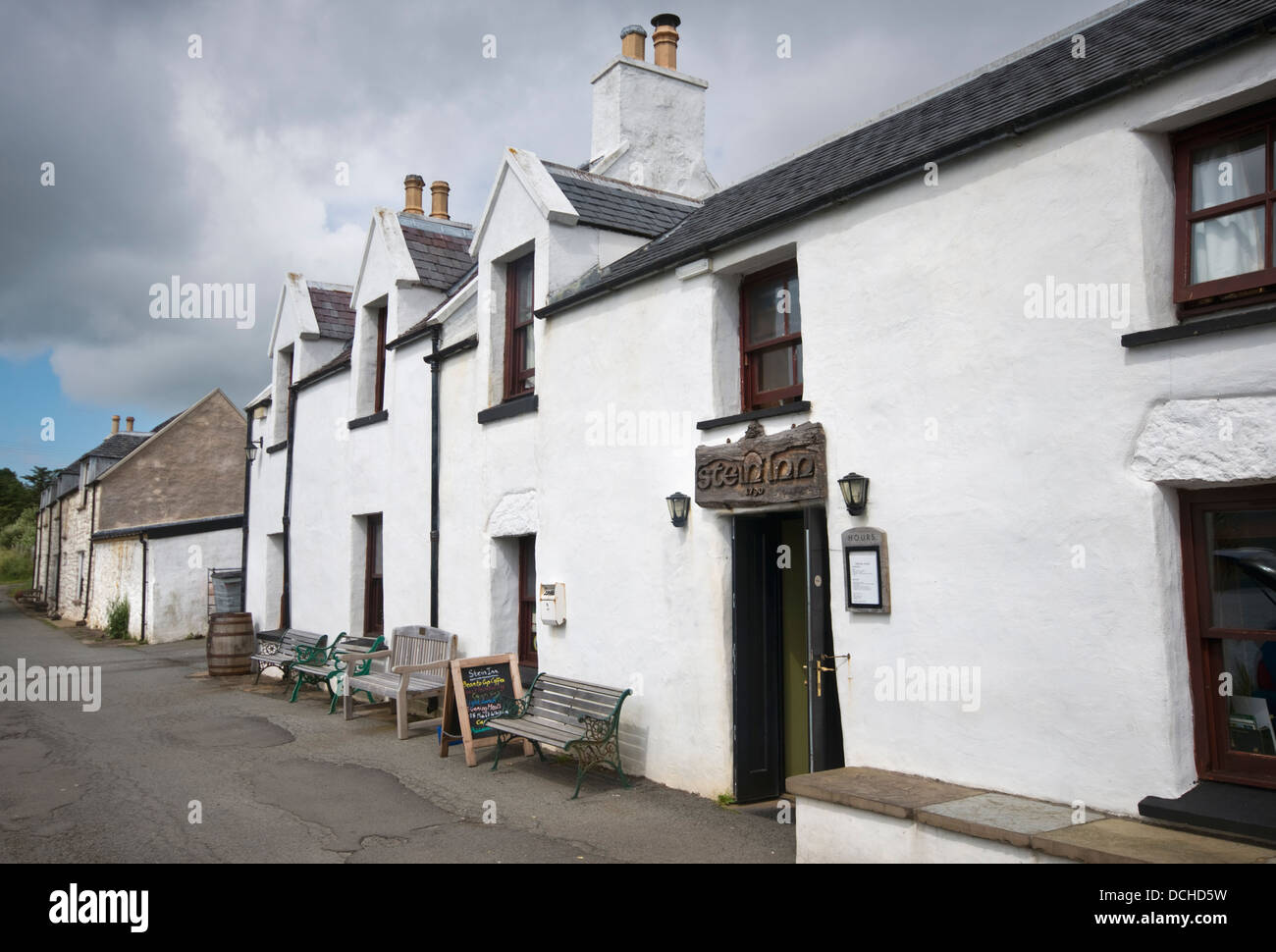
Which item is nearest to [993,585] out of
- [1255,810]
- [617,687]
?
[1255,810]

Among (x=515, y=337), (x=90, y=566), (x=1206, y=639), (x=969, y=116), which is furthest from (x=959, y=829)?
(x=90, y=566)

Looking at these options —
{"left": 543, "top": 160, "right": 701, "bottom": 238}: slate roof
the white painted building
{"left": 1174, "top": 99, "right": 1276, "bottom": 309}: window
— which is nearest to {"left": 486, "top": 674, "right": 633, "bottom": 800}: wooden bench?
the white painted building

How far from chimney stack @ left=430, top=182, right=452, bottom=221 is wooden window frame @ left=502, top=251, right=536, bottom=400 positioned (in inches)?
311

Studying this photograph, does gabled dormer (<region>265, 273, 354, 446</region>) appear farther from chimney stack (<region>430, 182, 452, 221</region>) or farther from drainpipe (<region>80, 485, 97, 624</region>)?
drainpipe (<region>80, 485, 97, 624</region>)

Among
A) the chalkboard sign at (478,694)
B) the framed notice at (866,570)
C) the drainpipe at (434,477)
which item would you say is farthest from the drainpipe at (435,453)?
the framed notice at (866,570)

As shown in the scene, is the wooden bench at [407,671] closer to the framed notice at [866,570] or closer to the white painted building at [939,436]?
the white painted building at [939,436]

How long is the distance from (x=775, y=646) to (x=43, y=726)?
9296 millimetres

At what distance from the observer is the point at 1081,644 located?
16.7ft

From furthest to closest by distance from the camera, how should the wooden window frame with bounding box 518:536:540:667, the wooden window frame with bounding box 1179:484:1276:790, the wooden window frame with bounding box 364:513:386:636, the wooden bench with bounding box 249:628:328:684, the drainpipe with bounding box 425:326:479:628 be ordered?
1. the wooden bench with bounding box 249:628:328:684
2. the wooden window frame with bounding box 364:513:386:636
3. the drainpipe with bounding box 425:326:479:628
4. the wooden window frame with bounding box 518:536:540:667
5. the wooden window frame with bounding box 1179:484:1276:790

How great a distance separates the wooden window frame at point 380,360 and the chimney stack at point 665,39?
5469mm

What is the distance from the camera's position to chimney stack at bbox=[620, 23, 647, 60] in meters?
13.0

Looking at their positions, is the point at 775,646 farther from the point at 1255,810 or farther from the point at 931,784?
the point at 1255,810

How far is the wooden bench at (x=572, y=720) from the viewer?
7832mm
